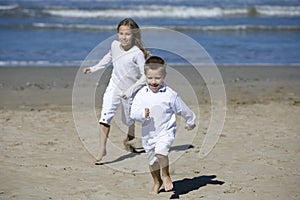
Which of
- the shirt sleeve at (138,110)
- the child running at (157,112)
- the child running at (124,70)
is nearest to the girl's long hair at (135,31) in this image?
the child running at (124,70)

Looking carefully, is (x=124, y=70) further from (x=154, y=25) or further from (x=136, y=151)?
(x=154, y=25)

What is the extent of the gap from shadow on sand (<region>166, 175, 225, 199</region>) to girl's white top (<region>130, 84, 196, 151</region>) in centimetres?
53

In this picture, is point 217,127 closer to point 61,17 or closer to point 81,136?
point 81,136

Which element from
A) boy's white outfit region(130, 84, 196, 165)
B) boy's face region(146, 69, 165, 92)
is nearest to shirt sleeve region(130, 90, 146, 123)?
boy's white outfit region(130, 84, 196, 165)

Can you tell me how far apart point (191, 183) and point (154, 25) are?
17268 mm

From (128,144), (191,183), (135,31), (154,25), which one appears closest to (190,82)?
(128,144)

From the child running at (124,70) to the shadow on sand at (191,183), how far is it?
0.84 metres

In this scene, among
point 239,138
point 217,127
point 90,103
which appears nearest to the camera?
point 239,138

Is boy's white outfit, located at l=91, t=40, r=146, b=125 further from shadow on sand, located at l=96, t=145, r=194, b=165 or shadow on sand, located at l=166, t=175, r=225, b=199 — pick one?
shadow on sand, located at l=166, t=175, r=225, b=199

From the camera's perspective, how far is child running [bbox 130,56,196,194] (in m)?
5.75

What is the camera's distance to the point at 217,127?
8.59 meters

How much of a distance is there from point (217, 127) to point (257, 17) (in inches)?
757

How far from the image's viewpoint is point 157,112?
18.9ft

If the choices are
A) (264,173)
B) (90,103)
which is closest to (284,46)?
(90,103)
